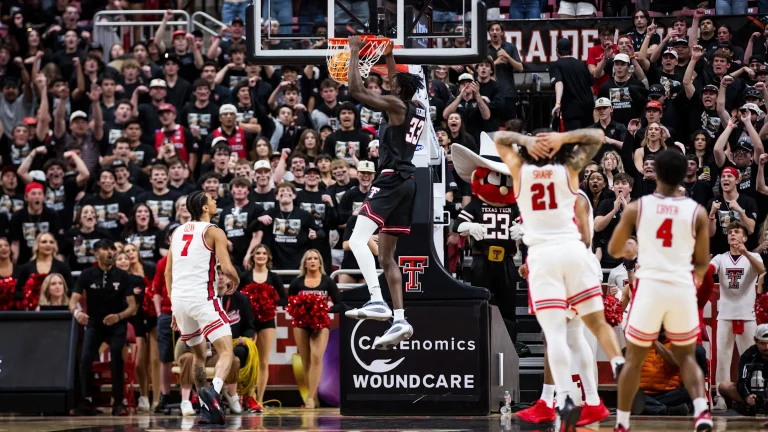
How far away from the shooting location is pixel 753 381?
13.9 metres

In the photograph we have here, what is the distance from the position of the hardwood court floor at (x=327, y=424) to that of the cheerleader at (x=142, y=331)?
1.61 metres

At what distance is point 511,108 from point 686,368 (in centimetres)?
966

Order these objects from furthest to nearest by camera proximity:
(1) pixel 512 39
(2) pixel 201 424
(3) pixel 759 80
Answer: (1) pixel 512 39, (3) pixel 759 80, (2) pixel 201 424

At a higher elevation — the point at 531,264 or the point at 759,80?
the point at 759,80

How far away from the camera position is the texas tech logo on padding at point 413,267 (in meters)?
12.3

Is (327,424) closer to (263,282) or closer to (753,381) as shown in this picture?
(263,282)

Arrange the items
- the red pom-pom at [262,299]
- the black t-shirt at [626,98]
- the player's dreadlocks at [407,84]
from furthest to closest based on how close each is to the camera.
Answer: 1. the black t-shirt at [626,98]
2. the red pom-pom at [262,299]
3. the player's dreadlocks at [407,84]

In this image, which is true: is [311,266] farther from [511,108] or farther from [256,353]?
[511,108]

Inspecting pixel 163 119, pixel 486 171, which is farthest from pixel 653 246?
pixel 163 119

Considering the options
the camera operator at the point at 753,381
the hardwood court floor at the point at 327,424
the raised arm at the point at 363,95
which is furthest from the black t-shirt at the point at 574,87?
the raised arm at the point at 363,95

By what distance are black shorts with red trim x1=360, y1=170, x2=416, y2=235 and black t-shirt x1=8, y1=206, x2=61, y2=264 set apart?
7.48 meters

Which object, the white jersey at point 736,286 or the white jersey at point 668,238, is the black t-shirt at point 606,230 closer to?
the white jersey at point 736,286

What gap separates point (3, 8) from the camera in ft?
77.3

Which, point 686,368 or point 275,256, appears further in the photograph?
point 275,256
